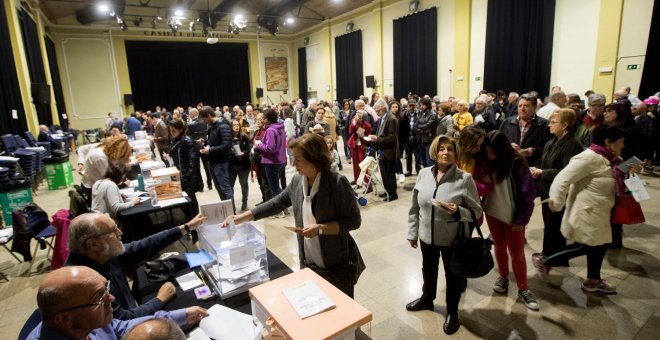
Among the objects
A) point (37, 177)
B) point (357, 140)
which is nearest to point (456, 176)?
point (357, 140)

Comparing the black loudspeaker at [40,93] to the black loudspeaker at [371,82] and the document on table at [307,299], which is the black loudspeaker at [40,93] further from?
the document on table at [307,299]

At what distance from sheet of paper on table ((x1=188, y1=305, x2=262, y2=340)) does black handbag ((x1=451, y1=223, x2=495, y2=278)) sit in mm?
1320

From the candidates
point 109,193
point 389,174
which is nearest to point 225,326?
point 109,193

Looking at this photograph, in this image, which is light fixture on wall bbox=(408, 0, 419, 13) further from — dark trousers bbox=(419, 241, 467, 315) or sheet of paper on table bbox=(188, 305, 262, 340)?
sheet of paper on table bbox=(188, 305, 262, 340)

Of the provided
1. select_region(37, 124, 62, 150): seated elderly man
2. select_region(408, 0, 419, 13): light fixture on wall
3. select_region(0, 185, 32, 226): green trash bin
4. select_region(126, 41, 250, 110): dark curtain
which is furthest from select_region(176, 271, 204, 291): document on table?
select_region(126, 41, 250, 110): dark curtain

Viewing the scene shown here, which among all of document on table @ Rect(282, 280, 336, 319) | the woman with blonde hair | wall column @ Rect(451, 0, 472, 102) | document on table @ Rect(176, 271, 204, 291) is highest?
wall column @ Rect(451, 0, 472, 102)

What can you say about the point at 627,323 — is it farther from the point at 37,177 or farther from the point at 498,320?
the point at 37,177

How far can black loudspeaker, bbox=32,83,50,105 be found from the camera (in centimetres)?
850

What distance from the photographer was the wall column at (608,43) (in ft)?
23.2

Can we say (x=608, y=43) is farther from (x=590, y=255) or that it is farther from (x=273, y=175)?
(x=273, y=175)

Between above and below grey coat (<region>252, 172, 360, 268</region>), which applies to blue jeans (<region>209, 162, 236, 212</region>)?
below

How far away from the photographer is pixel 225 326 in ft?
4.78

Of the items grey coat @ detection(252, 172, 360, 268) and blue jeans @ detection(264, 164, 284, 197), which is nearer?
grey coat @ detection(252, 172, 360, 268)

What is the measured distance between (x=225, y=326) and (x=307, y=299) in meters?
0.52
